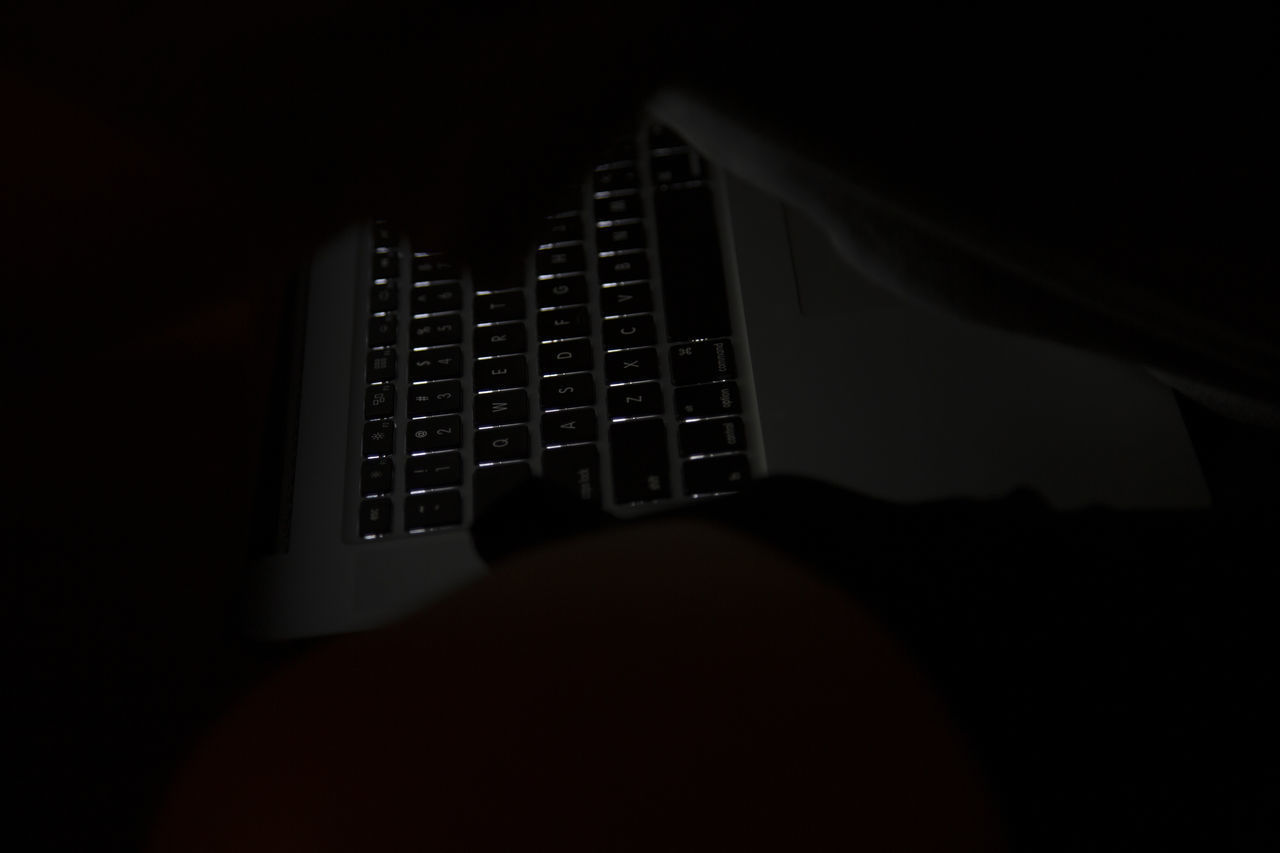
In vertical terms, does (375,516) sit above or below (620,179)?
below

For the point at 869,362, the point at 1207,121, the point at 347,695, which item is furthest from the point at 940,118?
the point at 347,695

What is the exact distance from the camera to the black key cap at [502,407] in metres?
0.34

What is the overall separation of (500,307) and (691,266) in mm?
84

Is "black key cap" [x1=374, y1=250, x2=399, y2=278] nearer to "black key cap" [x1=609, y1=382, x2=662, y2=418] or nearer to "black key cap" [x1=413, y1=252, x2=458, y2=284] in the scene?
"black key cap" [x1=413, y1=252, x2=458, y2=284]

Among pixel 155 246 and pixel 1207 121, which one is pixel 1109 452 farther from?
pixel 155 246

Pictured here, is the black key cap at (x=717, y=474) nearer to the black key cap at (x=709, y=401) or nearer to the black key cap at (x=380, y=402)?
the black key cap at (x=709, y=401)

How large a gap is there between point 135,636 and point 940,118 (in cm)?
37

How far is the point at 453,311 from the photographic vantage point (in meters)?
0.36

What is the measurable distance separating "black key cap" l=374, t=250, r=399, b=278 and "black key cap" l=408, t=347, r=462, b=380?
0.14ft

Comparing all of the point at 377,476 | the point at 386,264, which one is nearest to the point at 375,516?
the point at 377,476

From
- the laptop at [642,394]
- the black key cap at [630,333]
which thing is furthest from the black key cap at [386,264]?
the black key cap at [630,333]

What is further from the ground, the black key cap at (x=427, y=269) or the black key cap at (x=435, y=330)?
the black key cap at (x=427, y=269)

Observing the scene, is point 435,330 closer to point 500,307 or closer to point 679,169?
point 500,307

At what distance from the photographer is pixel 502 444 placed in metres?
0.34
